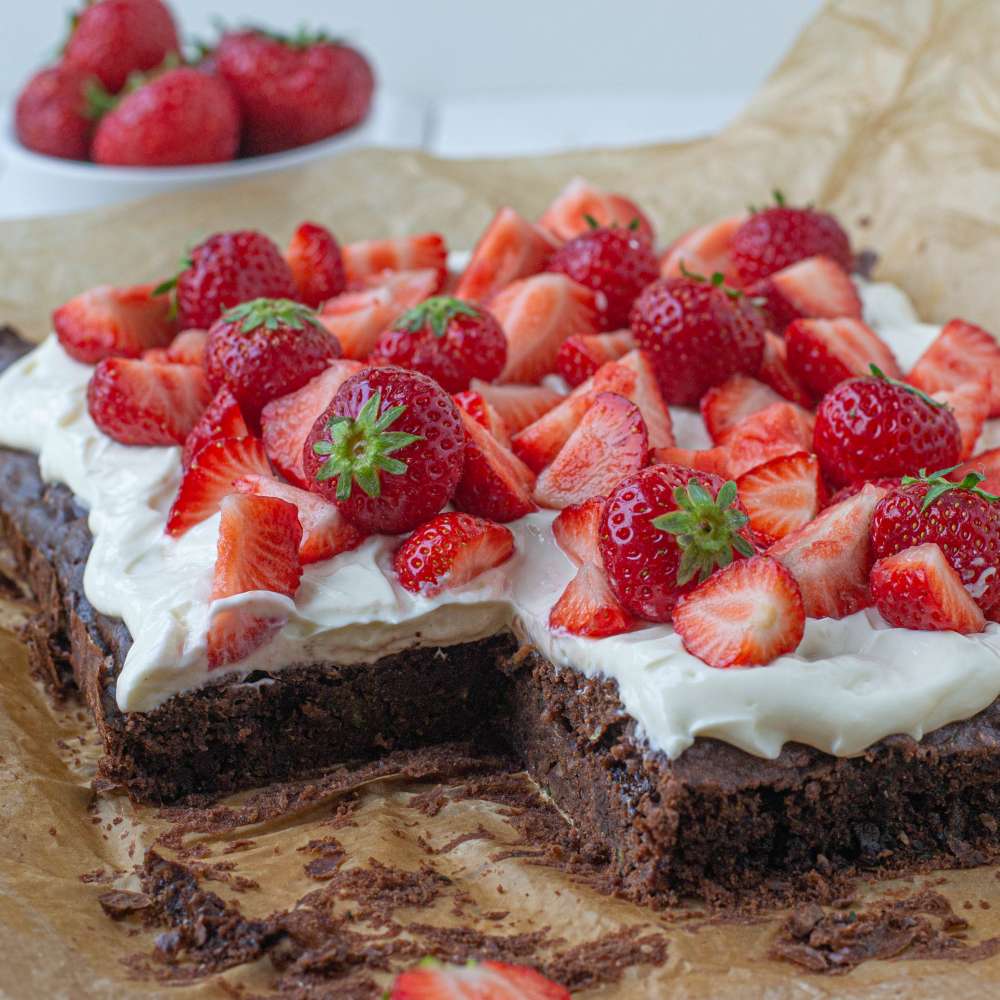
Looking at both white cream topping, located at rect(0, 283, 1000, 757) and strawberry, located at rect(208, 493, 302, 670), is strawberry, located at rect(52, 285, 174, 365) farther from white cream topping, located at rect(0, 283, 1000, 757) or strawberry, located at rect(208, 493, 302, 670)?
strawberry, located at rect(208, 493, 302, 670)

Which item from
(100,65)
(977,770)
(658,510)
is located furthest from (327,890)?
(100,65)

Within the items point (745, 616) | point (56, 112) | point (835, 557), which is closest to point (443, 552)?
point (745, 616)

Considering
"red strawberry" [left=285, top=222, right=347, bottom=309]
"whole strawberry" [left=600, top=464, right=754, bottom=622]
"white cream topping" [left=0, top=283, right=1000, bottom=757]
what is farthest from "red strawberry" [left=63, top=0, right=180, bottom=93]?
"whole strawberry" [left=600, top=464, right=754, bottom=622]

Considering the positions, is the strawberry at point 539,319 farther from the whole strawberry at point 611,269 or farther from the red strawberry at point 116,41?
the red strawberry at point 116,41

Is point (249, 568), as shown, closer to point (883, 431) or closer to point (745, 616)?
point (745, 616)

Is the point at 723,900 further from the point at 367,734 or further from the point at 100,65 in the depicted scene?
the point at 100,65

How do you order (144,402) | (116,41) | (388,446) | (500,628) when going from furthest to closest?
(116,41) → (144,402) → (500,628) → (388,446)
